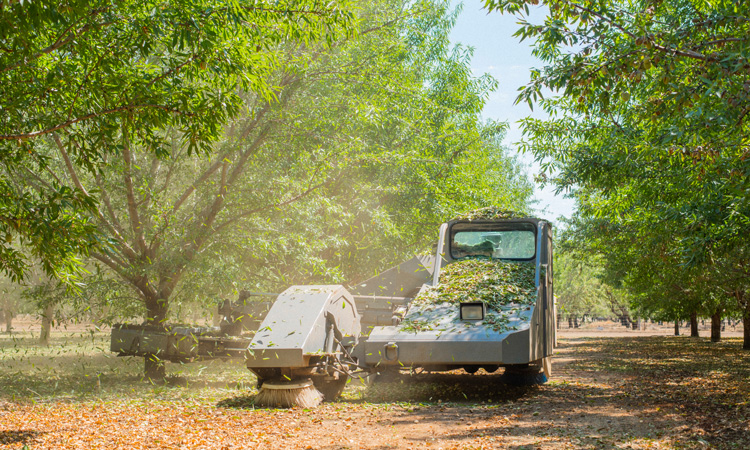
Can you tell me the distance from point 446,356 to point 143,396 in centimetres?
484

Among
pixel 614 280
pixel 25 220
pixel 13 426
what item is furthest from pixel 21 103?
pixel 614 280

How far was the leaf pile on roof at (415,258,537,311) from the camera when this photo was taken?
342 inches

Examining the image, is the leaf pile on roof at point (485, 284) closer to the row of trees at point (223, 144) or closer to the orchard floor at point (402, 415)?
the orchard floor at point (402, 415)

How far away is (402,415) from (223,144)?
8259 millimetres

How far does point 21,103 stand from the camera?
255 inches

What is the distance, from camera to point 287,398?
7523 millimetres

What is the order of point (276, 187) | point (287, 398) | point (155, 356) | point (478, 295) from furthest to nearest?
point (276, 187) < point (155, 356) < point (478, 295) < point (287, 398)

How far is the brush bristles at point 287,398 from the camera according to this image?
752cm

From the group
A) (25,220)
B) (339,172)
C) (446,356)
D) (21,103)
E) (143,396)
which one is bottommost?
(143,396)

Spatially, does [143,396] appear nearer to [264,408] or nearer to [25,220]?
[264,408]

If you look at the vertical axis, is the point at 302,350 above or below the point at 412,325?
below

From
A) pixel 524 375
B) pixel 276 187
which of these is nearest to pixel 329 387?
pixel 524 375

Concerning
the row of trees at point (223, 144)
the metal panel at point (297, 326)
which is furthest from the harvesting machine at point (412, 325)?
the row of trees at point (223, 144)

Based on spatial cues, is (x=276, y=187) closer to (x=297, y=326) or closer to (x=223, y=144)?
(x=223, y=144)
